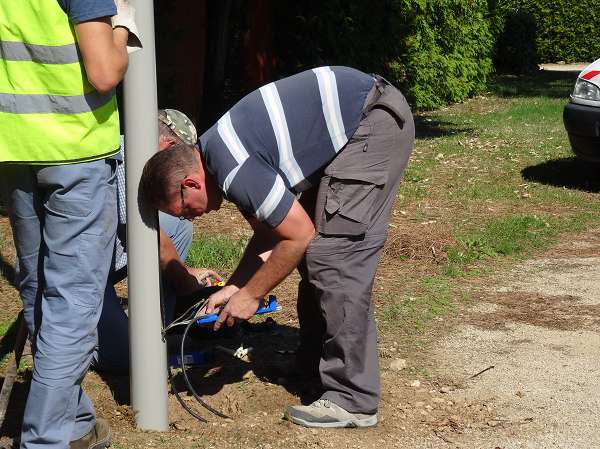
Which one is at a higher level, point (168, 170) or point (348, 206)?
point (168, 170)

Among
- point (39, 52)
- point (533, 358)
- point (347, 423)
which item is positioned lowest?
point (533, 358)

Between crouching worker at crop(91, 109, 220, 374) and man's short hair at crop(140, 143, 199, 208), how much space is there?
33.0 inches

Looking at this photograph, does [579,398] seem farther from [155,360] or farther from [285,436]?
[155,360]

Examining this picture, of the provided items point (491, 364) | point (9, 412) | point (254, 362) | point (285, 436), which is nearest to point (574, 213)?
point (491, 364)

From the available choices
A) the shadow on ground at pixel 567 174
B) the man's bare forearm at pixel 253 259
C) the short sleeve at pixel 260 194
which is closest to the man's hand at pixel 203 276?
the man's bare forearm at pixel 253 259

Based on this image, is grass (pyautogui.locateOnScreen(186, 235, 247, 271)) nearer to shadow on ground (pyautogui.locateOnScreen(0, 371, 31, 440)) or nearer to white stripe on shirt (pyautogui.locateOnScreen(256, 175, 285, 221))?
shadow on ground (pyautogui.locateOnScreen(0, 371, 31, 440))

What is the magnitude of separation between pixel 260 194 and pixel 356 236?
562 mm

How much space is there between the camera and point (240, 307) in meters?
3.64

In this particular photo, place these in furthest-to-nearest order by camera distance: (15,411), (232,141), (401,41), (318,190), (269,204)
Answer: (401,41) → (15,411) → (318,190) → (232,141) → (269,204)

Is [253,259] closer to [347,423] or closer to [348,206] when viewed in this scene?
[348,206]

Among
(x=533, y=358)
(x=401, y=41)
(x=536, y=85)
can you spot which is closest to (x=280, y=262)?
(x=533, y=358)

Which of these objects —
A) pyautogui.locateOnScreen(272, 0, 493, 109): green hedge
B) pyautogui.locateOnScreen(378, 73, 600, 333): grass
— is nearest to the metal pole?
pyautogui.locateOnScreen(378, 73, 600, 333): grass

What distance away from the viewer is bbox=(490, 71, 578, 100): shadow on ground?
59.0 feet

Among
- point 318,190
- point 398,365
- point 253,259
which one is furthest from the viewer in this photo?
point 398,365
